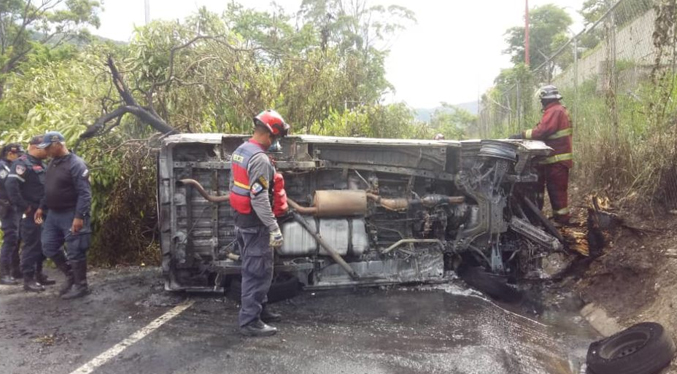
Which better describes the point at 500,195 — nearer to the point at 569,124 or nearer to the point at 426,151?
the point at 426,151

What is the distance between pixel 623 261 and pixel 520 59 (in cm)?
2799

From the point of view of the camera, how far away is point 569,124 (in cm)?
598

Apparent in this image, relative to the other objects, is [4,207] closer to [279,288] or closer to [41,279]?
[41,279]

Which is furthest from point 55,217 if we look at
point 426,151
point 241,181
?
point 426,151

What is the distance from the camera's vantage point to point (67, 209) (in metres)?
5.15

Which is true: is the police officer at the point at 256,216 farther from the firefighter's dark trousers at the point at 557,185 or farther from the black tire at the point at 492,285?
the firefighter's dark trousers at the point at 557,185

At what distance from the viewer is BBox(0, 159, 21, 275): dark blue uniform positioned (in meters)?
5.71

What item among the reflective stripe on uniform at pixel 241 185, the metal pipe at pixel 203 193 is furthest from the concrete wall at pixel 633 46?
the metal pipe at pixel 203 193

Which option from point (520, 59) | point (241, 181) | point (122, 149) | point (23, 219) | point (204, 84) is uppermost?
point (520, 59)

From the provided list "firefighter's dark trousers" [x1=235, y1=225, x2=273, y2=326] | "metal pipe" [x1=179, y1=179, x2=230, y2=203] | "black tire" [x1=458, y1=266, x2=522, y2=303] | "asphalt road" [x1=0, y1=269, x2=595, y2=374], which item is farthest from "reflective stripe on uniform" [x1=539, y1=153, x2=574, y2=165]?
"metal pipe" [x1=179, y1=179, x2=230, y2=203]

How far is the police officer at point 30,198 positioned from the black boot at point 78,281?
544 mm

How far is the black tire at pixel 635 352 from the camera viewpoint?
10.6 feet

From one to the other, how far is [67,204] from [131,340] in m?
1.94

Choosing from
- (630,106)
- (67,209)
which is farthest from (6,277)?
(630,106)
